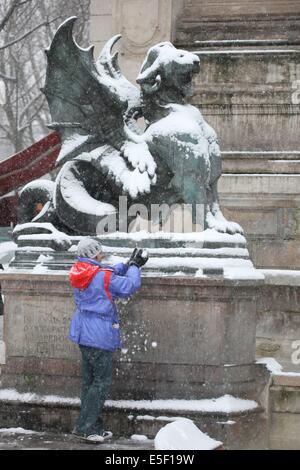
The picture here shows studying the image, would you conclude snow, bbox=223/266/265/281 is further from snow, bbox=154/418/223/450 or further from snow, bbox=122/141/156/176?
snow, bbox=154/418/223/450

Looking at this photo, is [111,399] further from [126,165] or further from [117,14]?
[117,14]

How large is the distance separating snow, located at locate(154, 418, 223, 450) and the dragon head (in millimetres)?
3018

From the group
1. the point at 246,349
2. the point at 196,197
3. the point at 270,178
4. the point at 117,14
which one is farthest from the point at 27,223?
the point at 117,14

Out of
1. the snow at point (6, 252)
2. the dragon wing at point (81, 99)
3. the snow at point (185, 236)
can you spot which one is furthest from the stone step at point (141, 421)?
the snow at point (6, 252)

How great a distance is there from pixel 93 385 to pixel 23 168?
12.0m

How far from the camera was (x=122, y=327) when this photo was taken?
7.39 meters

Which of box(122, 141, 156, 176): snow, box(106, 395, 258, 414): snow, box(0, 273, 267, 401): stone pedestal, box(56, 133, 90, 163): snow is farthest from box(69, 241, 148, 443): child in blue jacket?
box(56, 133, 90, 163): snow

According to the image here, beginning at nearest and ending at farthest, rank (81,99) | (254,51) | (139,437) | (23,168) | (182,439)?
(182,439)
(139,437)
(81,99)
(254,51)
(23,168)

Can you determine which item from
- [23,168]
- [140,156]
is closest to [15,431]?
[140,156]

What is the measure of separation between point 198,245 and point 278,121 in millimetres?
5369

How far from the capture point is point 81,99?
321 inches

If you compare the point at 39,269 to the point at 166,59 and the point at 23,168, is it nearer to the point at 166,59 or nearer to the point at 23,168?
the point at 166,59

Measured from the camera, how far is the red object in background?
17.9 m

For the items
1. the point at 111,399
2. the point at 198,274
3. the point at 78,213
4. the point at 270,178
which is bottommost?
the point at 111,399
